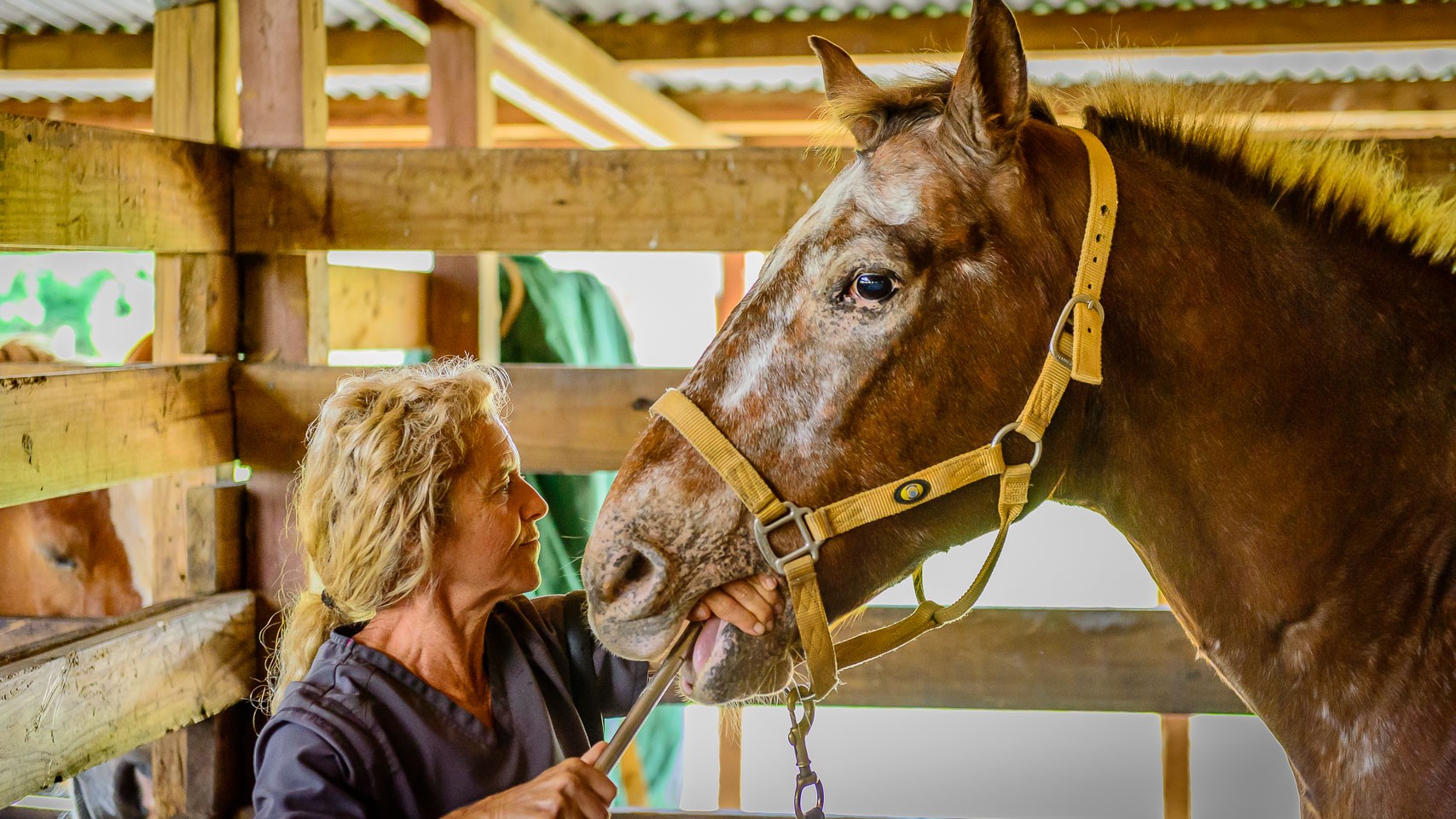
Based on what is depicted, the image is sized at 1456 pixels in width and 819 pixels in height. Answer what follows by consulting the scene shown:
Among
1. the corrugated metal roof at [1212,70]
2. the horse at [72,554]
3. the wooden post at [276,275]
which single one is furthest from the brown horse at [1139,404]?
the corrugated metal roof at [1212,70]

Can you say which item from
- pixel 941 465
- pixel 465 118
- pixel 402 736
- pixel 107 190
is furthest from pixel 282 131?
pixel 941 465

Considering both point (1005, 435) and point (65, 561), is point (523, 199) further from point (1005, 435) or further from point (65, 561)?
point (65, 561)

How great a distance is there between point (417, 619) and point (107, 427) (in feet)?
2.56

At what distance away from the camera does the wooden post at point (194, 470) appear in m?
2.24

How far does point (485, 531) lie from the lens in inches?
64.7

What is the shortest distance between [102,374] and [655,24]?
121 inches

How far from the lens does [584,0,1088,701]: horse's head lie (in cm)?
126

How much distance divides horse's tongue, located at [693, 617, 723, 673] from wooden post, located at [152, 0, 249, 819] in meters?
1.41

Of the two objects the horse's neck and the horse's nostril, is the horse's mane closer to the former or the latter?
the horse's neck

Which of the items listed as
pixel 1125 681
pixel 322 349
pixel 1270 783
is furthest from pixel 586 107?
pixel 1270 783

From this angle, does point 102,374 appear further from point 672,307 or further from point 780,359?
point 672,307

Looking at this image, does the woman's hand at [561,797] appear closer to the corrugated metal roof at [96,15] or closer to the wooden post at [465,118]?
the wooden post at [465,118]

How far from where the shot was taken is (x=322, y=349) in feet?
7.83

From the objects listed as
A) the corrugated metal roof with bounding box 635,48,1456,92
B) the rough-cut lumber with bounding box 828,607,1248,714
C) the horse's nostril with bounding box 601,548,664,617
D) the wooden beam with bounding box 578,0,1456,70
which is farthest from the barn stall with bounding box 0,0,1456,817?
the corrugated metal roof with bounding box 635,48,1456,92
